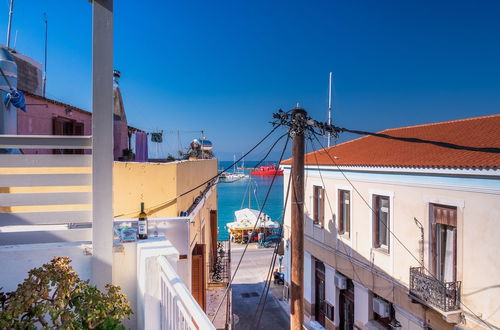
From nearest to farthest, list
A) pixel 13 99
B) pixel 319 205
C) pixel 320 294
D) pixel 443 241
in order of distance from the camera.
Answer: pixel 13 99
pixel 443 241
pixel 319 205
pixel 320 294

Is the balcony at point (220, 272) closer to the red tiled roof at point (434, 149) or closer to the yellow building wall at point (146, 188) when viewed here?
the yellow building wall at point (146, 188)

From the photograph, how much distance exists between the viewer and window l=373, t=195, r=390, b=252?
10.7m

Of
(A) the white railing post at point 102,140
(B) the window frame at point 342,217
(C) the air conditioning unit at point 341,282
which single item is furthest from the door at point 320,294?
(A) the white railing post at point 102,140

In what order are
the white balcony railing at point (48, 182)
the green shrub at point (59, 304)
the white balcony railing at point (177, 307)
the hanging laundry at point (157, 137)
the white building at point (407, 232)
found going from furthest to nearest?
the hanging laundry at point (157, 137) < the white building at point (407, 232) < the white balcony railing at point (48, 182) < the green shrub at point (59, 304) < the white balcony railing at point (177, 307)

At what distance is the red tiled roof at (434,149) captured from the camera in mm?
8070

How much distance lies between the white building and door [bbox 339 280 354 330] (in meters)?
0.04

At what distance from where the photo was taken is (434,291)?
8281mm

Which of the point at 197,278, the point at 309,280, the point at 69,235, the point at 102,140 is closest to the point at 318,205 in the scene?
the point at 309,280

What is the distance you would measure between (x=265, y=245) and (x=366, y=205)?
20.5 m

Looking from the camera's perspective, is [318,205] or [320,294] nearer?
[318,205]

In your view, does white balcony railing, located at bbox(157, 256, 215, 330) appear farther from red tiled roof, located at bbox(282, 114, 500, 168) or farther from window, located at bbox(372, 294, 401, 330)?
window, located at bbox(372, 294, 401, 330)

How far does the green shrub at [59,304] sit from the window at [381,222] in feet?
32.5

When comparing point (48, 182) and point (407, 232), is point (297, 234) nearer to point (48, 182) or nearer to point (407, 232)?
point (48, 182)

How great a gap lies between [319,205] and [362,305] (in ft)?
14.5
